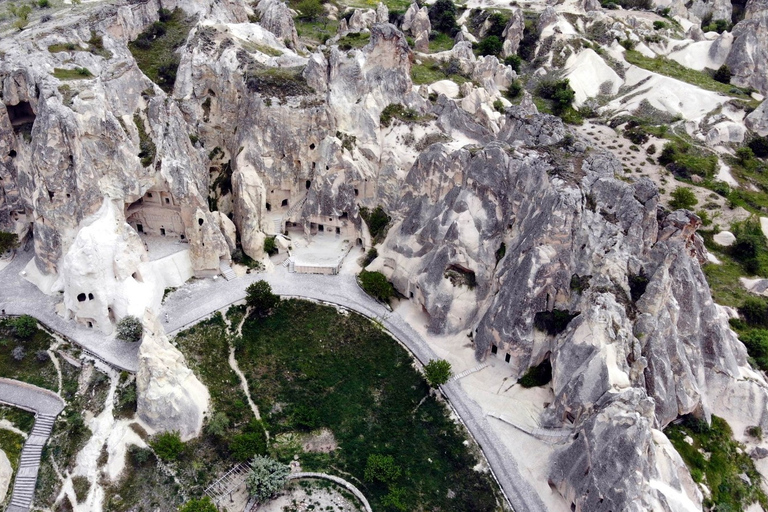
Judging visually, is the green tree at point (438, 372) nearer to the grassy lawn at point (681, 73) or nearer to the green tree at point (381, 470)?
the green tree at point (381, 470)

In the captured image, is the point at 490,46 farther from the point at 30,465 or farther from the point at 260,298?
the point at 30,465

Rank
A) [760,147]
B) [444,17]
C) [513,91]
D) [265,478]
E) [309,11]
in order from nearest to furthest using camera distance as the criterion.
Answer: [265,478] → [760,147] → [513,91] → [309,11] → [444,17]

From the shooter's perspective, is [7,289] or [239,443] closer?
[239,443]

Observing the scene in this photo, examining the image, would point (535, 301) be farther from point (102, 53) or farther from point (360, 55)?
point (102, 53)

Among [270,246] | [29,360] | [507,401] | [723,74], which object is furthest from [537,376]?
[723,74]

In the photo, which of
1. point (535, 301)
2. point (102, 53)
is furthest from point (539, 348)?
point (102, 53)
